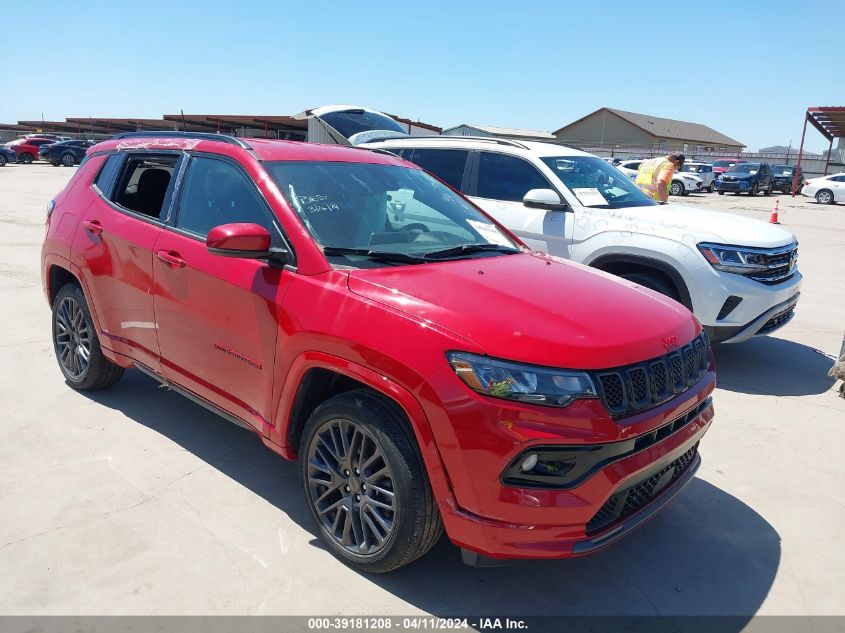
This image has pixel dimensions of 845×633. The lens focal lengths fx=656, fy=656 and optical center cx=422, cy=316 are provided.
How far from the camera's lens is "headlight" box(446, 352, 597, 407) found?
93.3 inches

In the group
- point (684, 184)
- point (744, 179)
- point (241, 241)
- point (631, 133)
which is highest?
point (631, 133)

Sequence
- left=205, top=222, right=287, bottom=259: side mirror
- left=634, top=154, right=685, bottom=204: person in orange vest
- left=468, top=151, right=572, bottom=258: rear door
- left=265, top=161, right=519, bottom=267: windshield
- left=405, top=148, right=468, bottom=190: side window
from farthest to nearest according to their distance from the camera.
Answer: left=634, top=154, right=685, bottom=204: person in orange vest
left=405, top=148, right=468, bottom=190: side window
left=468, top=151, right=572, bottom=258: rear door
left=265, top=161, right=519, bottom=267: windshield
left=205, top=222, right=287, bottom=259: side mirror

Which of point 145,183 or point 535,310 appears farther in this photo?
point 145,183

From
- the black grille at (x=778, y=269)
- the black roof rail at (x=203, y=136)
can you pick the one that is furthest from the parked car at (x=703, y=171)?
the black roof rail at (x=203, y=136)

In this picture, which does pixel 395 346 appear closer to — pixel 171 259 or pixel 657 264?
pixel 171 259

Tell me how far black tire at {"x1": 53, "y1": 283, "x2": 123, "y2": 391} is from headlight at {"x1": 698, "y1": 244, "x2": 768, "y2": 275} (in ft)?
15.1

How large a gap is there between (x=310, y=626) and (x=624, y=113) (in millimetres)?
73228

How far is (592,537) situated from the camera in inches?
96.8

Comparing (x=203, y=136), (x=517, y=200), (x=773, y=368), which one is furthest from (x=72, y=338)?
(x=773, y=368)

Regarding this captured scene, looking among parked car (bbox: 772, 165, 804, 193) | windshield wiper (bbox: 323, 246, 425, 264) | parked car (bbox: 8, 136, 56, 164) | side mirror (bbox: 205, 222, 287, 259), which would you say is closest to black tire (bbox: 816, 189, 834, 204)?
parked car (bbox: 772, 165, 804, 193)

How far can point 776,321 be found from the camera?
5.58m

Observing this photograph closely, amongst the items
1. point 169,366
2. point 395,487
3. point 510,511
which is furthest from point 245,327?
point 510,511

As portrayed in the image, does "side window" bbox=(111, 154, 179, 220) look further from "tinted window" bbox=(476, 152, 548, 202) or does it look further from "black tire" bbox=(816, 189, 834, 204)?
"black tire" bbox=(816, 189, 834, 204)

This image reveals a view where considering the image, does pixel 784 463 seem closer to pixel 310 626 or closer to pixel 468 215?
pixel 468 215
